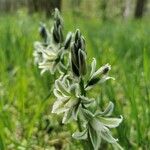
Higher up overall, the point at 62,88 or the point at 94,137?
the point at 62,88

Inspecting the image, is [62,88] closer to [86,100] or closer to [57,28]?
[86,100]

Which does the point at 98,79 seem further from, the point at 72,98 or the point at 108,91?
the point at 108,91

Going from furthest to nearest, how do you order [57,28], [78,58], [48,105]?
1. [48,105]
2. [57,28]
3. [78,58]

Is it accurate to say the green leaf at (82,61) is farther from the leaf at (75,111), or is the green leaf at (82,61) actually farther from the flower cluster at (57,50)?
the flower cluster at (57,50)

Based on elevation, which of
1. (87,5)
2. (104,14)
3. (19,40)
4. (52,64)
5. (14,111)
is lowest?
(14,111)

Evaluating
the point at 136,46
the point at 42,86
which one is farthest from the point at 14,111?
the point at 136,46

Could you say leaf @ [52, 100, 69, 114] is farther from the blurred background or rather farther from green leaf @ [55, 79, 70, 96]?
the blurred background

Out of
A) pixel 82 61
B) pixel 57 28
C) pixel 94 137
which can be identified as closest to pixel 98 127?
pixel 94 137

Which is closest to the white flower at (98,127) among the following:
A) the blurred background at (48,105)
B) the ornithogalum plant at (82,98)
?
the ornithogalum plant at (82,98)
